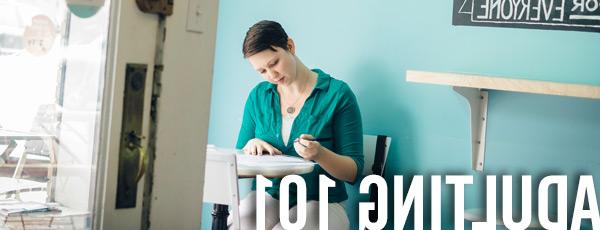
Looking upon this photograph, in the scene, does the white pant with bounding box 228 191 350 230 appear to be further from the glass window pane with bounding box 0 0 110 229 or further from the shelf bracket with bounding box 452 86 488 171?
the glass window pane with bounding box 0 0 110 229

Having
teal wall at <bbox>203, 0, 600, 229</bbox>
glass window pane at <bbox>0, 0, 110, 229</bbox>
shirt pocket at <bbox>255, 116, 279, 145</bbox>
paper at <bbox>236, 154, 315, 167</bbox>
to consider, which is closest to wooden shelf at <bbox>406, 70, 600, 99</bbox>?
teal wall at <bbox>203, 0, 600, 229</bbox>

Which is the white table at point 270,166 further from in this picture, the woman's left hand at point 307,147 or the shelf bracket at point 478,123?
the shelf bracket at point 478,123

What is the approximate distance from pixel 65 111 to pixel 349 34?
9.06 feet

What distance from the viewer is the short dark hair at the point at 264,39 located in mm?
3605

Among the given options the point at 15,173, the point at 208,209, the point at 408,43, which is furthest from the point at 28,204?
the point at 208,209

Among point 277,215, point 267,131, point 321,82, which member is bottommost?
point 277,215

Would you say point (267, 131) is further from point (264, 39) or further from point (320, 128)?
point (264, 39)

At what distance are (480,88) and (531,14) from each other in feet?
1.13

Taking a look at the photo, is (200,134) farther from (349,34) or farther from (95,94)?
(349,34)

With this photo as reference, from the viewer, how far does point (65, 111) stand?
135 cm

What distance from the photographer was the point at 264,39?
11.8 feet

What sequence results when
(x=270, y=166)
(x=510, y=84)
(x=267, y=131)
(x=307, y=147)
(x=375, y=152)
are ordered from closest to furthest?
1. (x=510, y=84)
2. (x=270, y=166)
3. (x=307, y=147)
4. (x=267, y=131)
5. (x=375, y=152)

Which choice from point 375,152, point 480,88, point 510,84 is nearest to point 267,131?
point 375,152

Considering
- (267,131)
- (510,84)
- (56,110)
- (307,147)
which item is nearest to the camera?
(56,110)
